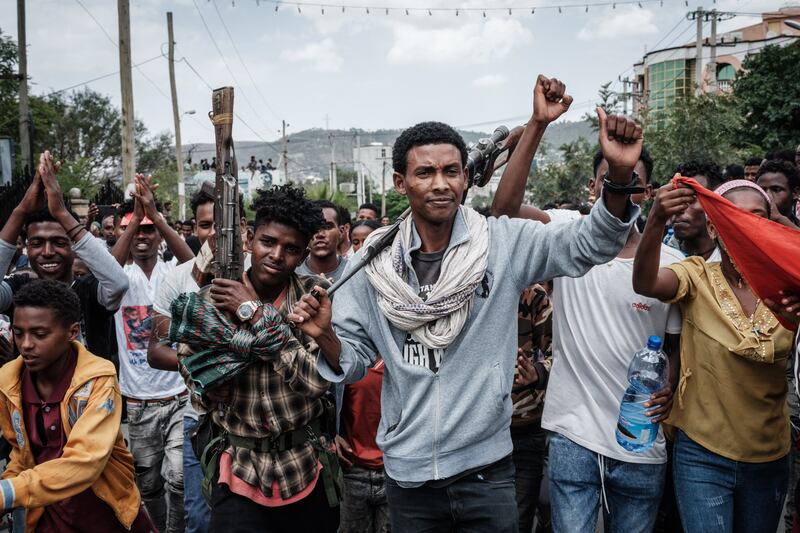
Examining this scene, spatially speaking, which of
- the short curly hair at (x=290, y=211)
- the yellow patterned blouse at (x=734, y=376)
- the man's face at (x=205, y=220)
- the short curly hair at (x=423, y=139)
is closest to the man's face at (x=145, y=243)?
the man's face at (x=205, y=220)

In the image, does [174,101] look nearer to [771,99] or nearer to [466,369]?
[771,99]

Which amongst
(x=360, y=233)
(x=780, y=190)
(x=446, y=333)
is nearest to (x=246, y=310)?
(x=446, y=333)

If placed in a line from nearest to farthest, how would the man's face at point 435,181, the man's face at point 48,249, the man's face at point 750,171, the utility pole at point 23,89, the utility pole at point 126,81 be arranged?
the man's face at point 435,181, the man's face at point 48,249, the man's face at point 750,171, the utility pole at point 126,81, the utility pole at point 23,89

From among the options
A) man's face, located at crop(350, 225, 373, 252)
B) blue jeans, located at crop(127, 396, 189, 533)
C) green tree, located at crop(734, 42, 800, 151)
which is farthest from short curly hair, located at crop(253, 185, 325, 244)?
green tree, located at crop(734, 42, 800, 151)

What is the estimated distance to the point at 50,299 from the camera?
3555 mm

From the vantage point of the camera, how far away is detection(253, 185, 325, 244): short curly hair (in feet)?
11.1

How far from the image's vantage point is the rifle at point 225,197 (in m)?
3.24

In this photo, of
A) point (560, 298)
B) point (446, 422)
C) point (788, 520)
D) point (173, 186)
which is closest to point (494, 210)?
point (560, 298)

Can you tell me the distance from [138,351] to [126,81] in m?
11.0

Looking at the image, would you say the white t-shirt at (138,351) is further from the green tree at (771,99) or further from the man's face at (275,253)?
the green tree at (771,99)

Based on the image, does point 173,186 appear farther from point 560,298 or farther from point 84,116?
point 560,298

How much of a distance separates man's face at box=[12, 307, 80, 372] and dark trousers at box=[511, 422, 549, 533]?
256 cm

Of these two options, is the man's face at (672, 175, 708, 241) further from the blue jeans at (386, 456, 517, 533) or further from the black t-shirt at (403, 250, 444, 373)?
the blue jeans at (386, 456, 517, 533)

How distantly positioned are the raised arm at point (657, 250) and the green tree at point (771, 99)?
1542 centimetres
